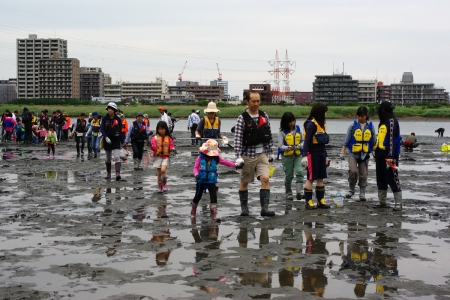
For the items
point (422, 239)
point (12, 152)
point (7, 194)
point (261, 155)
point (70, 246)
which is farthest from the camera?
point (12, 152)

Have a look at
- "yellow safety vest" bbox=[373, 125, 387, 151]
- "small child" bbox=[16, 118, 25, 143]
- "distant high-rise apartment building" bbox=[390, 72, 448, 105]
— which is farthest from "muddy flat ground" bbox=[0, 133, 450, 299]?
"distant high-rise apartment building" bbox=[390, 72, 448, 105]

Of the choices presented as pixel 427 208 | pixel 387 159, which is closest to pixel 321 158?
pixel 387 159

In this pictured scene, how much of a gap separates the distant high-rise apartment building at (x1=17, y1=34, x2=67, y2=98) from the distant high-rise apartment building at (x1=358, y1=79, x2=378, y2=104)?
9290 centimetres

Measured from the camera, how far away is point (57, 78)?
187375 millimetres

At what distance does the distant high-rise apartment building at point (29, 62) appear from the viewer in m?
195

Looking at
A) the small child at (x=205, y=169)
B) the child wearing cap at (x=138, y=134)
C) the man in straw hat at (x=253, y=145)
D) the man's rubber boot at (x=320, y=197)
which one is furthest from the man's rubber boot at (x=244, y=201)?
the child wearing cap at (x=138, y=134)

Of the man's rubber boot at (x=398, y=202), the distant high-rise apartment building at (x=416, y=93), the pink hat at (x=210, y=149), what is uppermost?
the distant high-rise apartment building at (x=416, y=93)

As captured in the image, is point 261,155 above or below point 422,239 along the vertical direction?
above

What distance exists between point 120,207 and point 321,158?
3736 mm

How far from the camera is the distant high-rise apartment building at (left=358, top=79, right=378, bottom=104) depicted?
18588 cm

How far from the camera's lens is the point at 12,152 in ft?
87.4

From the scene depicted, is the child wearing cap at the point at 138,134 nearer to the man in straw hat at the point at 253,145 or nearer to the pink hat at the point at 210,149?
the pink hat at the point at 210,149

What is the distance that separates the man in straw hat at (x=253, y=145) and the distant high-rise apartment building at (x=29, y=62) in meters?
192

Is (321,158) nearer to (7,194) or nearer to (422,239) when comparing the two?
(422,239)
